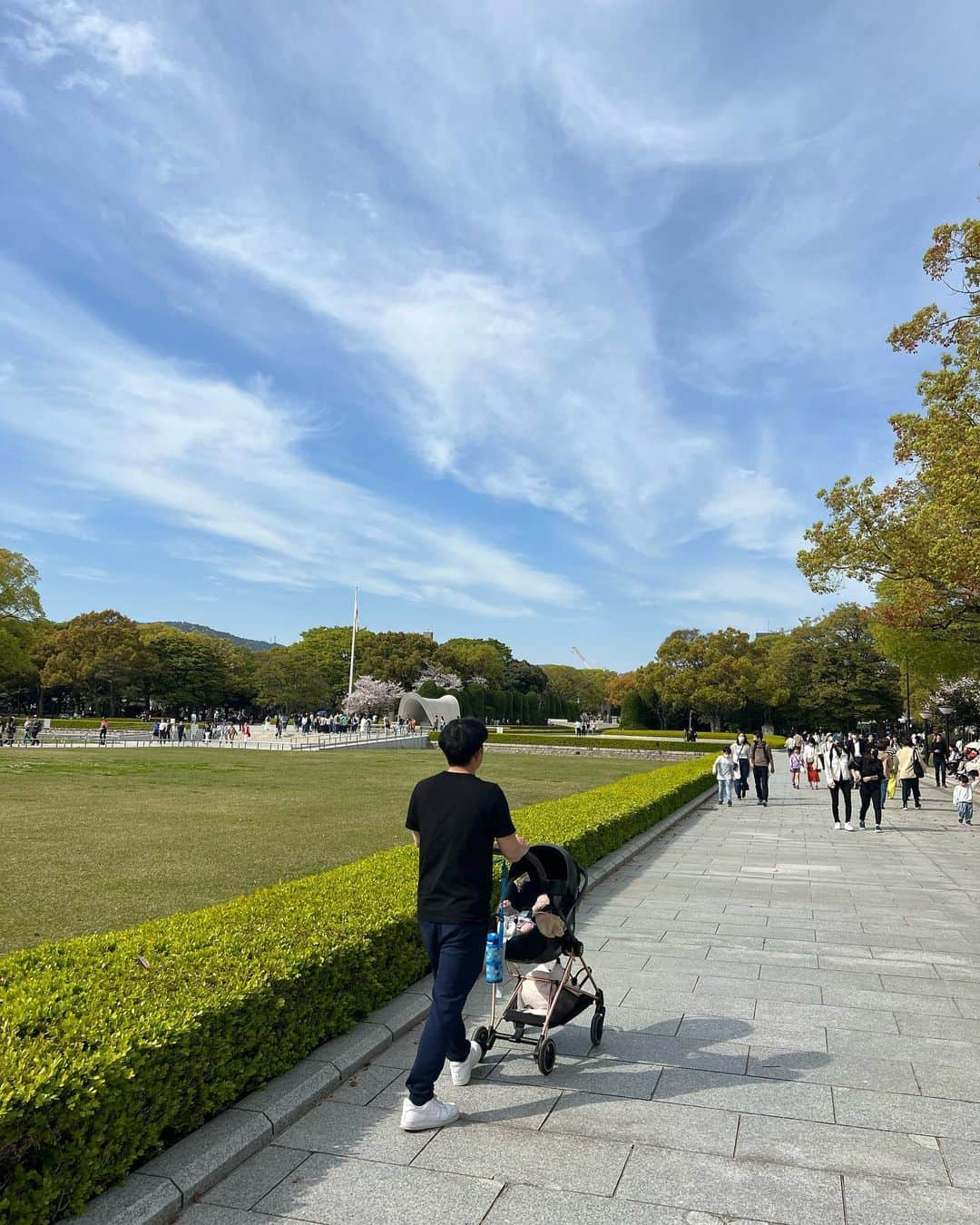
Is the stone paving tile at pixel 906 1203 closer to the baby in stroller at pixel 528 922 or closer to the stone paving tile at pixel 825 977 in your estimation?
the baby in stroller at pixel 528 922

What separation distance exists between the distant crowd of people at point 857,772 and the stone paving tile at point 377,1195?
47.3ft

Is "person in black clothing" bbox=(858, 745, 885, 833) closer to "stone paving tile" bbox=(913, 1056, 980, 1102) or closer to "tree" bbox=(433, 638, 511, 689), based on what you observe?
Answer: "stone paving tile" bbox=(913, 1056, 980, 1102)

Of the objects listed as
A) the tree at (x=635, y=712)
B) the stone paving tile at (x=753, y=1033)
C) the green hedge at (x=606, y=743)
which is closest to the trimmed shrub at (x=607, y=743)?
the green hedge at (x=606, y=743)

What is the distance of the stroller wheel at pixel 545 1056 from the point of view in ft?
14.9

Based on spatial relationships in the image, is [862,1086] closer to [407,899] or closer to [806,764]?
[407,899]

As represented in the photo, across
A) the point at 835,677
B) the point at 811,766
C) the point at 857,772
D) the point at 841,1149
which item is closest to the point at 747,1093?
the point at 841,1149

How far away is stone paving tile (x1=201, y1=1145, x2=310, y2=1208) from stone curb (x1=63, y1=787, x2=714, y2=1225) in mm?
37

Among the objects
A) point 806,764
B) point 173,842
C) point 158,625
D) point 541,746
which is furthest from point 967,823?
point 158,625

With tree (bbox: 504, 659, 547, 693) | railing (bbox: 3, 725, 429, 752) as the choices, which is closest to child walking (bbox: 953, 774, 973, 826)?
railing (bbox: 3, 725, 429, 752)

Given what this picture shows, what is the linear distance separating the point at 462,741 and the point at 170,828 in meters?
12.0

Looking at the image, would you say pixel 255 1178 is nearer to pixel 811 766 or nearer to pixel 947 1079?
pixel 947 1079

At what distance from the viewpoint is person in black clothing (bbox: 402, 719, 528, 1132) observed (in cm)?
392

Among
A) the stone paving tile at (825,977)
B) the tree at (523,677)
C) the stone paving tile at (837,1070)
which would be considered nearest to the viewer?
the stone paving tile at (837,1070)

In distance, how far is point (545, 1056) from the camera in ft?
14.9
